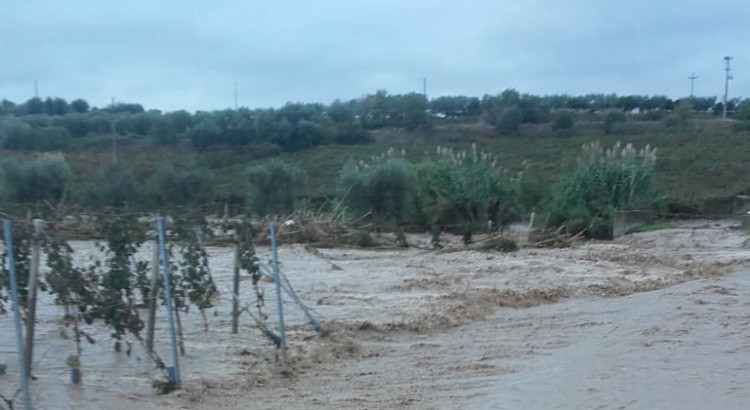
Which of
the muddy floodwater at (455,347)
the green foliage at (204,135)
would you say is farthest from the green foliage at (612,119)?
the muddy floodwater at (455,347)

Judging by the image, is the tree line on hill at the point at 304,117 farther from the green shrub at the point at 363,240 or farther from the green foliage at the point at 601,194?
the green foliage at the point at 601,194

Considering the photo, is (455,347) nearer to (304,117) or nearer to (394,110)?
(304,117)

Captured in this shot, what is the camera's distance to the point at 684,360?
10617 mm

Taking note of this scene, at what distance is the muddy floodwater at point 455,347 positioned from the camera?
32.0 feet

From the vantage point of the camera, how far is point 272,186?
3778 centimetres

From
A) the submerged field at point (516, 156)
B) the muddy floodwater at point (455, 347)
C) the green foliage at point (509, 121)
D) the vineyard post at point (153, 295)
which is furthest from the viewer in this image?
the green foliage at point (509, 121)

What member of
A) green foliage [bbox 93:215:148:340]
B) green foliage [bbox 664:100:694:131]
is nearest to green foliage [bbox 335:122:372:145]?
green foliage [bbox 664:100:694:131]

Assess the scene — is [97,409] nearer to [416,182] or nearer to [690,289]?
[690,289]

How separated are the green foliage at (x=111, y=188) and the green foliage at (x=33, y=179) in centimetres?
119

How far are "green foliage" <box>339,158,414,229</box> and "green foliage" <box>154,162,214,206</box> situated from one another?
585 cm

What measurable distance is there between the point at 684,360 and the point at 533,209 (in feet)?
83.9

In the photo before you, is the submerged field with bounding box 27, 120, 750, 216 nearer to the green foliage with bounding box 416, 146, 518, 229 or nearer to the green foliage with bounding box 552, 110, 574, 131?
the green foliage with bounding box 552, 110, 574, 131

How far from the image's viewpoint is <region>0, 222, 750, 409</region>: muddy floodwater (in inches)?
384

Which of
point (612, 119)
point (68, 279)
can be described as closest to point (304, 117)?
point (612, 119)
